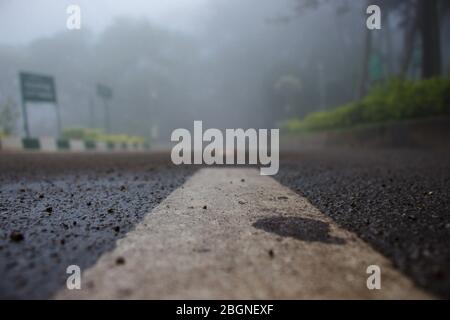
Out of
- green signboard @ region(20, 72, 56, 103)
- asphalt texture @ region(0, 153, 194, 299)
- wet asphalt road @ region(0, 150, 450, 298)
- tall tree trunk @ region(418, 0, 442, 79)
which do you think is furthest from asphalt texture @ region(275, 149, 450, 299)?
green signboard @ region(20, 72, 56, 103)

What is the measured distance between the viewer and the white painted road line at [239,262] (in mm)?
1005

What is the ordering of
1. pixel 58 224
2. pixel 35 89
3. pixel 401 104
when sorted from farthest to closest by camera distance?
pixel 35 89 < pixel 401 104 < pixel 58 224

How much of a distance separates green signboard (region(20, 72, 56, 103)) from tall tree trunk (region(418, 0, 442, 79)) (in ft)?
52.3

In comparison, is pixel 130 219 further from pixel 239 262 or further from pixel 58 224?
pixel 239 262

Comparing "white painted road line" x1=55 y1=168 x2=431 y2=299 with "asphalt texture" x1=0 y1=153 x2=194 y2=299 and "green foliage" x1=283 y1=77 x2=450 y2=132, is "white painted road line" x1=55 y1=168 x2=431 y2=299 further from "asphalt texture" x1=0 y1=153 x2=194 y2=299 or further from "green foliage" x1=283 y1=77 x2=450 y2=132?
"green foliage" x1=283 y1=77 x2=450 y2=132

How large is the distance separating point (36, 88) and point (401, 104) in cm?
1520

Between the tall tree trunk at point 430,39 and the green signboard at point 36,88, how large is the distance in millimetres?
15928

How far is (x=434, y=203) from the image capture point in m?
1.97

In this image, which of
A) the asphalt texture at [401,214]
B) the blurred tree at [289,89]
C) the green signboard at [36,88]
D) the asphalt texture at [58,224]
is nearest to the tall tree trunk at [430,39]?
the asphalt texture at [401,214]

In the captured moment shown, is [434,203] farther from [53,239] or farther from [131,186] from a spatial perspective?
[131,186]

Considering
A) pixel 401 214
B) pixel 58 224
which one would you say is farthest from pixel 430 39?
pixel 58 224

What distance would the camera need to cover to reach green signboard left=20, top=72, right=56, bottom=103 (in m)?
14.3

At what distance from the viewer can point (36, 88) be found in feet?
49.0
